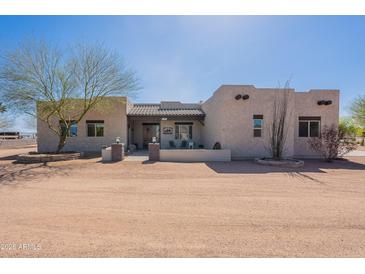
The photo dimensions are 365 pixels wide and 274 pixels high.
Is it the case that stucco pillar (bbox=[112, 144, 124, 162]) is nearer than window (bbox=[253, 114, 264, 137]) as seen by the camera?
Yes

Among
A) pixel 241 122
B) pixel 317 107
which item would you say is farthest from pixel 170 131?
pixel 317 107

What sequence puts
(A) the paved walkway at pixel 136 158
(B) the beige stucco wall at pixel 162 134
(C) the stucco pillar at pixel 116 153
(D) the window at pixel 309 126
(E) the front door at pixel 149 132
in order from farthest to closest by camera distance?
(E) the front door at pixel 149 132
(B) the beige stucco wall at pixel 162 134
(D) the window at pixel 309 126
(C) the stucco pillar at pixel 116 153
(A) the paved walkway at pixel 136 158

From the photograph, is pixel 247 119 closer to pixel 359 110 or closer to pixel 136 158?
pixel 136 158

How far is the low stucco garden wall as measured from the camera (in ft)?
39.0

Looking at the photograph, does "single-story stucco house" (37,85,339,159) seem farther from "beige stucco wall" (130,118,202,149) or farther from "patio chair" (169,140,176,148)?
"patio chair" (169,140,176,148)

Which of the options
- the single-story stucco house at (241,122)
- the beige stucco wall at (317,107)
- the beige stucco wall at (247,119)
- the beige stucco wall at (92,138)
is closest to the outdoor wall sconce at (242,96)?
the single-story stucco house at (241,122)

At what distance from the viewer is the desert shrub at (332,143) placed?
11.6 m

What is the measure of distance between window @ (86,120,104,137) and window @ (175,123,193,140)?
6.86 meters

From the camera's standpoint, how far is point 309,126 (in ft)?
45.0

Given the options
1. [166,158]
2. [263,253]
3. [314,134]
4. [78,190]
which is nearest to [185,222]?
[263,253]

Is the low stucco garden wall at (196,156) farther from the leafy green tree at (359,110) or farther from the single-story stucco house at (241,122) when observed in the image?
the leafy green tree at (359,110)

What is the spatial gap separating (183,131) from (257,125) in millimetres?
7399

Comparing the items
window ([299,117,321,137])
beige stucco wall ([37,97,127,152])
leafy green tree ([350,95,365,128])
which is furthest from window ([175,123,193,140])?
leafy green tree ([350,95,365,128])

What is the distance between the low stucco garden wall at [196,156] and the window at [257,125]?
2.66m
